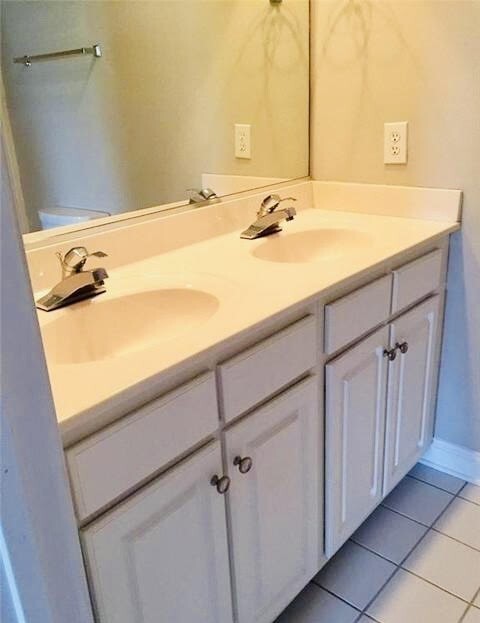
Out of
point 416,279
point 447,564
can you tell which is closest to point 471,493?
point 447,564

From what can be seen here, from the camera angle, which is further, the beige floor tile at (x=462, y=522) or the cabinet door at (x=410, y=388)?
the beige floor tile at (x=462, y=522)

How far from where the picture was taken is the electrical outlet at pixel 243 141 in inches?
64.5

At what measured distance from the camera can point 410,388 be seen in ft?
4.92

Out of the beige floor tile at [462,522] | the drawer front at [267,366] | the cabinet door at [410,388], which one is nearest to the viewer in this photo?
the drawer front at [267,366]

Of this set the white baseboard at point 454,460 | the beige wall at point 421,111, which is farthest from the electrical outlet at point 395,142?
the white baseboard at point 454,460

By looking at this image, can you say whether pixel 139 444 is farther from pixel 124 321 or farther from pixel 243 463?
pixel 124 321

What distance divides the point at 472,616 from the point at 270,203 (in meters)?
1.20

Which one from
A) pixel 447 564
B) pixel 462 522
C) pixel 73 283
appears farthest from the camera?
pixel 462 522

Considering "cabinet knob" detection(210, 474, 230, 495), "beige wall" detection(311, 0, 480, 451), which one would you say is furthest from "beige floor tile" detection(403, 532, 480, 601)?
"cabinet knob" detection(210, 474, 230, 495)

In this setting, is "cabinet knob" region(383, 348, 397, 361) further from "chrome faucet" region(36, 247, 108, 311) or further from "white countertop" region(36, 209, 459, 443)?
"chrome faucet" region(36, 247, 108, 311)

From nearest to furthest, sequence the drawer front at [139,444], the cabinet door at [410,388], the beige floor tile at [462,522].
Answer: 1. the drawer front at [139,444]
2. the cabinet door at [410,388]
3. the beige floor tile at [462,522]

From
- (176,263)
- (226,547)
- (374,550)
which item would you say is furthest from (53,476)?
(374,550)

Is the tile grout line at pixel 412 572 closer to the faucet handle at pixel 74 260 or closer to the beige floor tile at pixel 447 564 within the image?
the beige floor tile at pixel 447 564

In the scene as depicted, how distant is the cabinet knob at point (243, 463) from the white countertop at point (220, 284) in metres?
0.25
